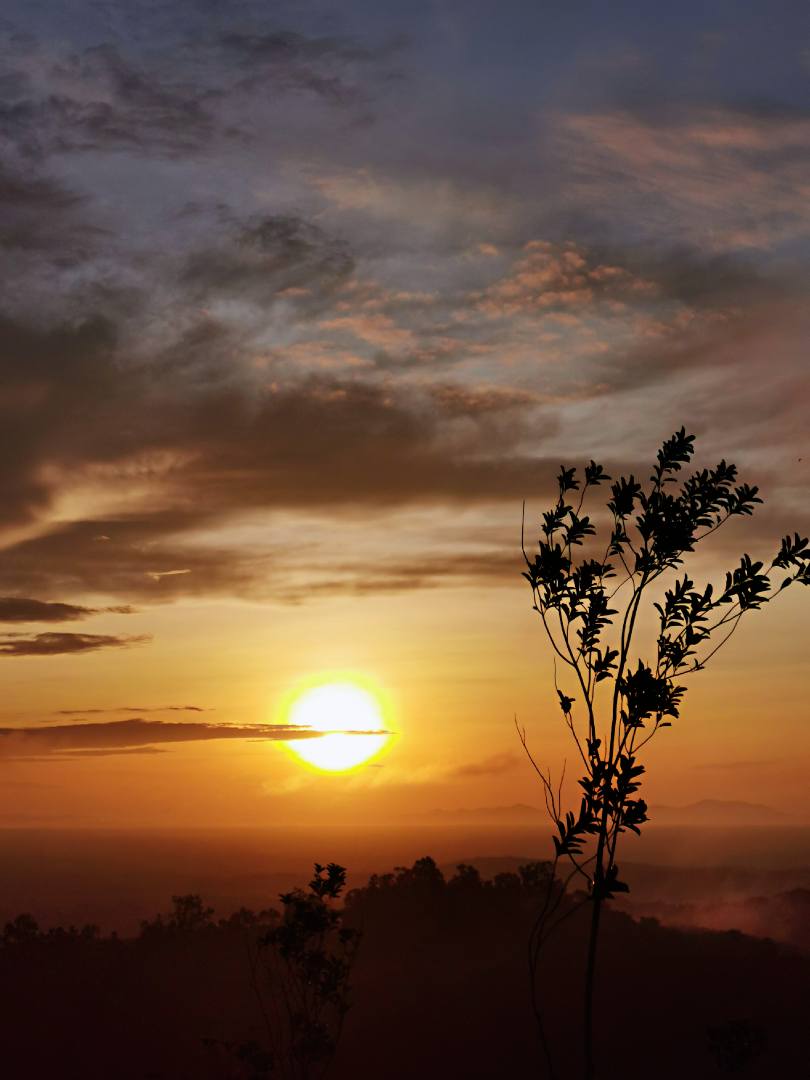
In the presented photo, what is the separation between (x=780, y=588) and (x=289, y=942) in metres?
14.4

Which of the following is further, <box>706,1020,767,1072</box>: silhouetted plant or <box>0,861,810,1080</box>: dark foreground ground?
<box>0,861,810,1080</box>: dark foreground ground

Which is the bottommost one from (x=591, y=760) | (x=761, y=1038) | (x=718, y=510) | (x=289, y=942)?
(x=761, y=1038)

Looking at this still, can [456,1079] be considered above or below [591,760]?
below

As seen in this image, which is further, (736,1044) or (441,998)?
(441,998)

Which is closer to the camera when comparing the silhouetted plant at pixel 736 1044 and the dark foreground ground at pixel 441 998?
the silhouetted plant at pixel 736 1044

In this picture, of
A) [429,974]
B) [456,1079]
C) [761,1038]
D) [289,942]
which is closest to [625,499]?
[289,942]

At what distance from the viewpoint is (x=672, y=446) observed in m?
16.6

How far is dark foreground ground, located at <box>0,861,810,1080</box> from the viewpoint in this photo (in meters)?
50.6

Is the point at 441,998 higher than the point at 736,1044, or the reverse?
the point at 736,1044

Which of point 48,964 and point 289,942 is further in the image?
point 48,964

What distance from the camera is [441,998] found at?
59250 millimetres

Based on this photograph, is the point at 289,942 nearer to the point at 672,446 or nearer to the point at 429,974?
the point at 672,446

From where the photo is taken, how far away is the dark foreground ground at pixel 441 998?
166 feet

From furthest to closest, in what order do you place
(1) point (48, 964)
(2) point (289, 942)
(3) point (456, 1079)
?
(1) point (48, 964) → (3) point (456, 1079) → (2) point (289, 942)
